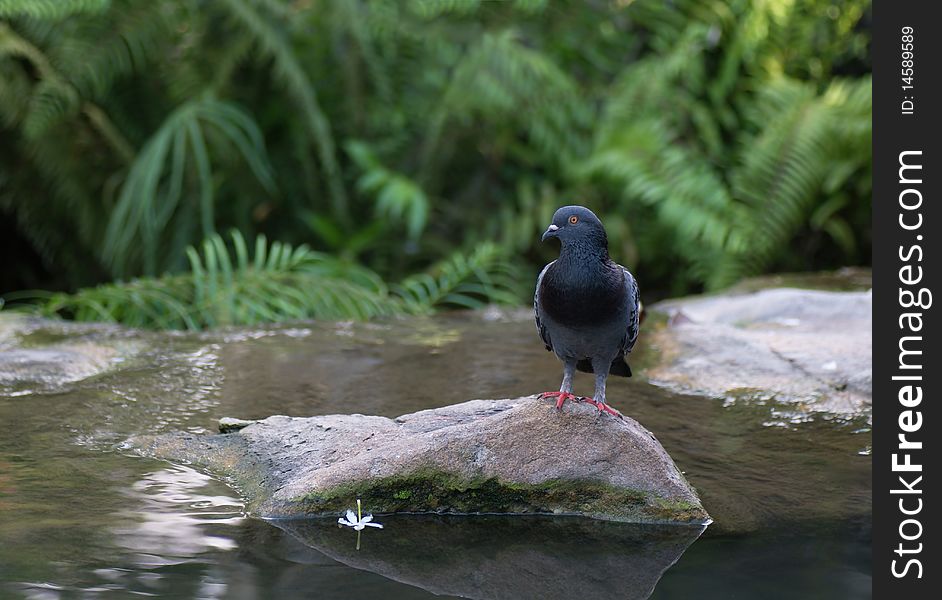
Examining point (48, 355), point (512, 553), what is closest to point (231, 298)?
point (48, 355)

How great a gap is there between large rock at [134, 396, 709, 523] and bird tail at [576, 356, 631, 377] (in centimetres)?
22

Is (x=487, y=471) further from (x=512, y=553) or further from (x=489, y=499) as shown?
(x=512, y=553)

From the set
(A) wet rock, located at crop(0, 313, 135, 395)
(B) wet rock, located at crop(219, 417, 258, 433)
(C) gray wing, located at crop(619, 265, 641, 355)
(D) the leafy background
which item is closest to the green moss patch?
(C) gray wing, located at crop(619, 265, 641, 355)

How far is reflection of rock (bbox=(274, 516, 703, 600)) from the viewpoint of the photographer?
2143mm

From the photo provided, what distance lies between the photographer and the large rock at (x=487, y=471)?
2518 mm

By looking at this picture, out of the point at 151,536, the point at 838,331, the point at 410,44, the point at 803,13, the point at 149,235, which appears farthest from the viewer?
Result: the point at 803,13

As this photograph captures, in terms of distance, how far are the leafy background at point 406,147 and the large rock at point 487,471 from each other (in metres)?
2.71

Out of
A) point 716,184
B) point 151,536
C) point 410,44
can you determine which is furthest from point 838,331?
point 410,44

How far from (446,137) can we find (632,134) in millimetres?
1240

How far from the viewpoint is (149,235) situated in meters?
5.81

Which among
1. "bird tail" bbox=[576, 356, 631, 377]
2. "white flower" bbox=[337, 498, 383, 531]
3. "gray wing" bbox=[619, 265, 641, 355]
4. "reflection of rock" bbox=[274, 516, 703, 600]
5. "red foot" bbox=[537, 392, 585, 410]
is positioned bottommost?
"reflection of rock" bbox=[274, 516, 703, 600]

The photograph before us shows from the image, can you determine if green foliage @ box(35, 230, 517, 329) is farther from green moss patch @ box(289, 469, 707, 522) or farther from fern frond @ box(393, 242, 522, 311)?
green moss patch @ box(289, 469, 707, 522)

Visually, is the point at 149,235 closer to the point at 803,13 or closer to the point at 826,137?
the point at 826,137

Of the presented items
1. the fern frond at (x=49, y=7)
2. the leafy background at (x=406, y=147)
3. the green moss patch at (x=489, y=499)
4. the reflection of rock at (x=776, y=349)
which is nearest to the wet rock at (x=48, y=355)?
the leafy background at (x=406, y=147)
